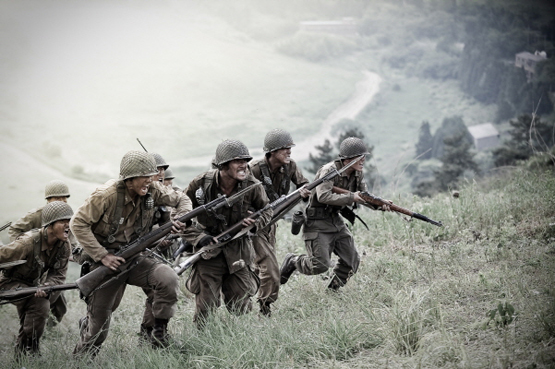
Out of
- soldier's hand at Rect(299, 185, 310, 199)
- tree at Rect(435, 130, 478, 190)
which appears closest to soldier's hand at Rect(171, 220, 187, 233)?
soldier's hand at Rect(299, 185, 310, 199)

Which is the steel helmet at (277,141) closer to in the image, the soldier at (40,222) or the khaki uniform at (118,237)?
the khaki uniform at (118,237)

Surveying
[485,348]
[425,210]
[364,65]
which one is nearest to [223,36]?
[364,65]

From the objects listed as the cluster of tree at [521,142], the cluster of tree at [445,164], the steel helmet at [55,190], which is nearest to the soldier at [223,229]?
the steel helmet at [55,190]

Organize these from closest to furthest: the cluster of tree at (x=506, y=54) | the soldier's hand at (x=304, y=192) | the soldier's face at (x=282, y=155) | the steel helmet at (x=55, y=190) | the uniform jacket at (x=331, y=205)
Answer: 1. the soldier's hand at (x=304, y=192)
2. the soldier's face at (x=282, y=155)
3. the uniform jacket at (x=331, y=205)
4. the steel helmet at (x=55, y=190)
5. the cluster of tree at (x=506, y=54)

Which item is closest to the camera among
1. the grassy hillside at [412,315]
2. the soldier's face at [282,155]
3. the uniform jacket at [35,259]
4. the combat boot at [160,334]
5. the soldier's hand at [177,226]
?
the grassy hillside at [412,315]

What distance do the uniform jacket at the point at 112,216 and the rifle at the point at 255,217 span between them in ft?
1.55

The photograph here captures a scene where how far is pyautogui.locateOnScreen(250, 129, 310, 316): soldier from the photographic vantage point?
247 inches

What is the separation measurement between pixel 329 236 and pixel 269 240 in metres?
0.74

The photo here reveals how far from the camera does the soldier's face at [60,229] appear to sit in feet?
20.3

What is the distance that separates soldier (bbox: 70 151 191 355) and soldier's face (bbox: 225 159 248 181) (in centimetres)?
55

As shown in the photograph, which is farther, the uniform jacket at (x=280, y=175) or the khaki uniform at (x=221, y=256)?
the uniform jacket at (x=280, y=175)

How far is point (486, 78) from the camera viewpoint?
99.2 feet

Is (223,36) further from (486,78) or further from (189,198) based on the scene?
(189,198)

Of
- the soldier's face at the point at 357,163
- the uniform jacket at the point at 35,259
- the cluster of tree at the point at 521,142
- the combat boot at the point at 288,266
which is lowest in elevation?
the cluster of tree at the point at 521,142
